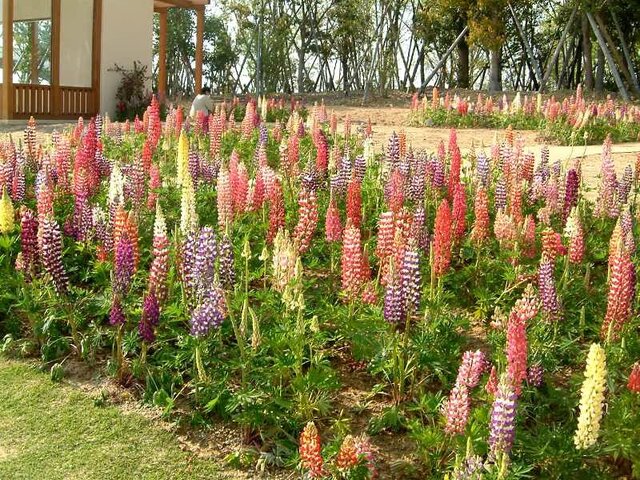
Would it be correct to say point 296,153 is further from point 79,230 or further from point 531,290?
point 531,290

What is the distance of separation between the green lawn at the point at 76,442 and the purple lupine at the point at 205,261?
0.72m

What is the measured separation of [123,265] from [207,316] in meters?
0.64

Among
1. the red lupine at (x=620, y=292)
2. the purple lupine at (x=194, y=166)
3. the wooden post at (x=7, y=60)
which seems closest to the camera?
the red lupine at (x=620, y=292)

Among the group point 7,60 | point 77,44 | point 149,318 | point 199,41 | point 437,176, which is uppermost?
point 199,41

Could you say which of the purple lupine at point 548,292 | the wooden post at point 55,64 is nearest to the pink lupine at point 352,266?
the purple lupine at point 548,292

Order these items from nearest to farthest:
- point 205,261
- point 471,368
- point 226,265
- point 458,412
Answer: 1. point 458,412
2. point 471,368
3. point 205,261
4. point 226,265

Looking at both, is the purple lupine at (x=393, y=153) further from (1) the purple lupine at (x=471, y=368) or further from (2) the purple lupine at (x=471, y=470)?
(2) the purple lupine at (x=471, y=470)

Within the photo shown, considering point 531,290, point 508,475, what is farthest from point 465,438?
point 531,290

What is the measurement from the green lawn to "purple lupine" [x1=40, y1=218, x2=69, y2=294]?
0.62 metres

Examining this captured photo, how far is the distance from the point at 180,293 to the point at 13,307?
105 cm

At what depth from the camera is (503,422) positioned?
3.04 meters

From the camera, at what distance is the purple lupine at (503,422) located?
3.04m

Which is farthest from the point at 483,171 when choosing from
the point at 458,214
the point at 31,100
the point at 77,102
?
the point at 77,102

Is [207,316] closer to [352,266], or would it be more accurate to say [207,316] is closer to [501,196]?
[352,266]
